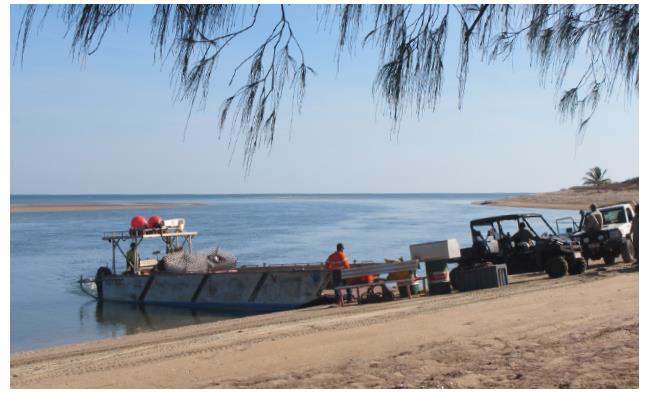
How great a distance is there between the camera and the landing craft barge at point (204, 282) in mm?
18219

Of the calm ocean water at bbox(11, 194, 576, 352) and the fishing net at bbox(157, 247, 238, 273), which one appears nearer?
the calm ocean water at bbox(11, 194, 576, 352)

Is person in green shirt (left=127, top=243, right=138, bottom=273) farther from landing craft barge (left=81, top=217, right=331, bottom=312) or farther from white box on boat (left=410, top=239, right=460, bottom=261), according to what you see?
white box on boat (left=410, top=239, right=460, bottom=261)

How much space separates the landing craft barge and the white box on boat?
365 cm

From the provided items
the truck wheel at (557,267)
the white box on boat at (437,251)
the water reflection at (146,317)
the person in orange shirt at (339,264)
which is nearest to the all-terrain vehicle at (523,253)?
the truck wheel at (557,267)

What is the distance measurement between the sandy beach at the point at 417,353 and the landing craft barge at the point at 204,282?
6400 millimetres

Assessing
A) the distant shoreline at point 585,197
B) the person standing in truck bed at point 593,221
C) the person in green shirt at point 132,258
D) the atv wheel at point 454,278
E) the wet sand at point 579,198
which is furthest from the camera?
the wet sand at point 579,198

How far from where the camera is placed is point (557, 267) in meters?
15.0

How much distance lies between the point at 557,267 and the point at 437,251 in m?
2.85

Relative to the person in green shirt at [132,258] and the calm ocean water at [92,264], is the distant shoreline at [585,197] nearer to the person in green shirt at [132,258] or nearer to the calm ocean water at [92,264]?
the calm ocean water at [92,264]

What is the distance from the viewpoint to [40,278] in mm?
29953

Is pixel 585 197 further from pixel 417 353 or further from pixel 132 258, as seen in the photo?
pixel 417 353

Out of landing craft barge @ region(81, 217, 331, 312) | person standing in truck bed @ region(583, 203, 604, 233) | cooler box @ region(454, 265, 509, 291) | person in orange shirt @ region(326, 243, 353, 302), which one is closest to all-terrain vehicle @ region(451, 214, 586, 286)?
cooler box @ region(454, 265, 509, 291)

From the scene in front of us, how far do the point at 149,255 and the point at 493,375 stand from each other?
124ft

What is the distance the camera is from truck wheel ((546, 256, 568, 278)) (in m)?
15.0
